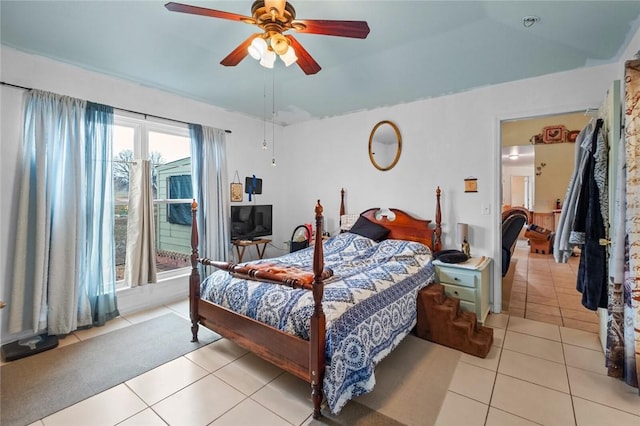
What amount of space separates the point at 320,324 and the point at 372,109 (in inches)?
133

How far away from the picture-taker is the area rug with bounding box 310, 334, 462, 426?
5.97 feet

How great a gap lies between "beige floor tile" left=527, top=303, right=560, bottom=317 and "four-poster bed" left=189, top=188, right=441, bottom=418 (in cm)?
144

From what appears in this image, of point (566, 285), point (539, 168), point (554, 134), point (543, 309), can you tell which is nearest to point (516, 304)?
point (543, 309)

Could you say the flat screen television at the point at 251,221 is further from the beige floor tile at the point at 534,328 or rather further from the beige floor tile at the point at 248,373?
the beige floor tile at the point at 534,328

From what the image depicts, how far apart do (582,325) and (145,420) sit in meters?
4.00

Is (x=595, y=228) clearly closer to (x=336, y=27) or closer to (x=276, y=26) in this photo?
(x=336, y=27)

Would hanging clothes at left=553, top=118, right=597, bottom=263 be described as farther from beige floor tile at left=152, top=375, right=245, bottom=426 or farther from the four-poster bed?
beige floor tile at left=152, top=375, right=245, bottom=426

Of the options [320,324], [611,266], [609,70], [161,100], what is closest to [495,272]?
[611,266]

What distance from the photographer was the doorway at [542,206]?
11.4ft

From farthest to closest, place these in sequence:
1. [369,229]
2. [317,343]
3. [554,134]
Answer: [554,134]
[369,229]
[317,343]

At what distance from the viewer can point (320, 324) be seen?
1.81 m

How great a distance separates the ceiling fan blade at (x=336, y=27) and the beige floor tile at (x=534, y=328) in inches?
122

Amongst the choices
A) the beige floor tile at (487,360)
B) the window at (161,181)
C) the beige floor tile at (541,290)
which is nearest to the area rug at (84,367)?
the window at (161,181)

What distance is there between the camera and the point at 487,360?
2.45 meters
